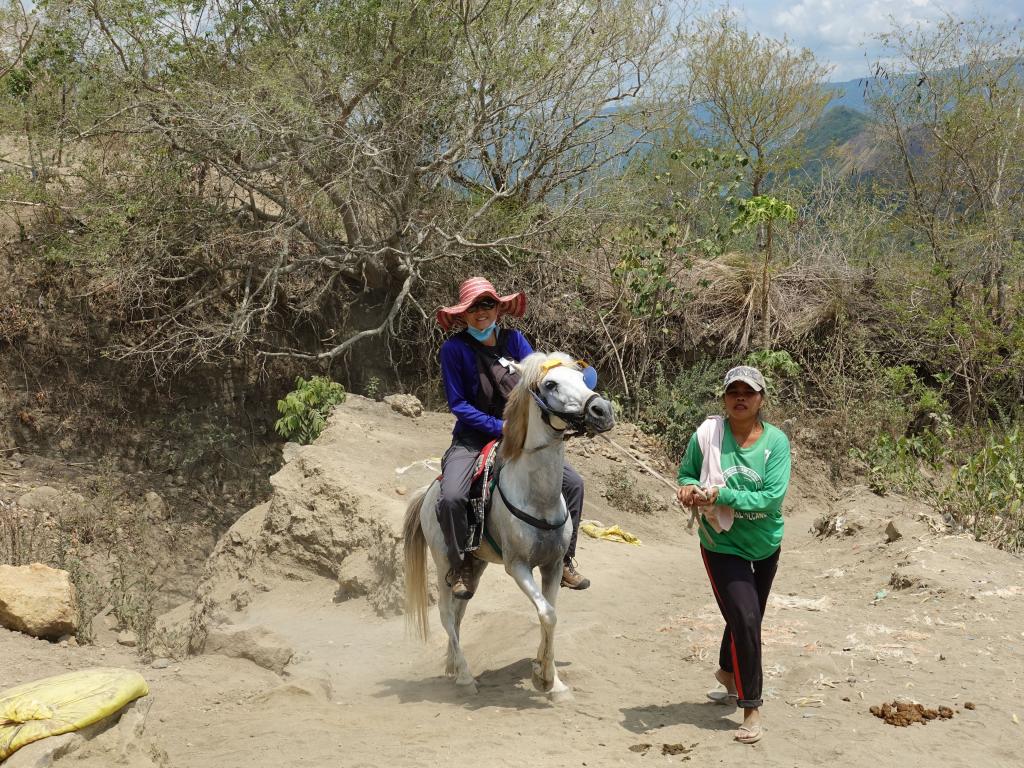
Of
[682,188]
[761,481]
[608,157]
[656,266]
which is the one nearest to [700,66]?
[682,188]

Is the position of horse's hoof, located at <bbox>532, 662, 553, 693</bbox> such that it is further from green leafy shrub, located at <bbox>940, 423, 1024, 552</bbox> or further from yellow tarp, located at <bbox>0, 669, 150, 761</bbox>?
green leafy shrub, located at <bbox>940, 423, 1024, 552</bbox>

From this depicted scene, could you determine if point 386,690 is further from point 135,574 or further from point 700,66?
point 700,66

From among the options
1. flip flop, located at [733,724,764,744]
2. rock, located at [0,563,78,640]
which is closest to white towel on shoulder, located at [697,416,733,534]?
flip flop, located at [733,724,764,744]

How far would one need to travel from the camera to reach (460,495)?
224 inches

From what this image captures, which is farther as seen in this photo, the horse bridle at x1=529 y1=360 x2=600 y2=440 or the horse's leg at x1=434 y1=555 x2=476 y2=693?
the horse's leg at x1=434 y1=555 x2=476 y2=693

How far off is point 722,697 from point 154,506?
31.9ft

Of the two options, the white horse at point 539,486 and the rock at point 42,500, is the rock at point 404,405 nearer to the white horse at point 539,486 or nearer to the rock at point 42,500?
the rock at point 42,500

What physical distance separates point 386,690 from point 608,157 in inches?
407

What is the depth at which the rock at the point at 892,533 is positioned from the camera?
852 centimetres

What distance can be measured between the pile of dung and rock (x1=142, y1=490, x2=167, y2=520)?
1034cm

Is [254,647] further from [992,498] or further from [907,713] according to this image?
[992,498]

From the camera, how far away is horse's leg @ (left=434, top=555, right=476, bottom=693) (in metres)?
5.95

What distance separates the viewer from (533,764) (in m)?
4.46

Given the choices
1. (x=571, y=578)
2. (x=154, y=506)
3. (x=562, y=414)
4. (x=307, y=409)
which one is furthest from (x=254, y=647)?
(x=154, y=506)
